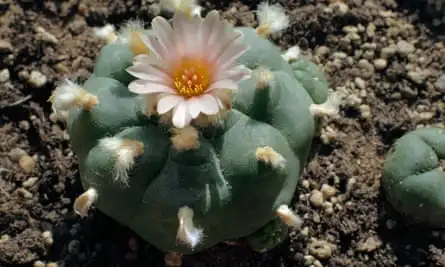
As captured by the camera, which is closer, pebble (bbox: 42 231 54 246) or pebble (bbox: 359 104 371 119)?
pebble (bbox: 42 231 54 246)

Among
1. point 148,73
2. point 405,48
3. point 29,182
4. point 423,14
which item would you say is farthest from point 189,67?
point 423,14

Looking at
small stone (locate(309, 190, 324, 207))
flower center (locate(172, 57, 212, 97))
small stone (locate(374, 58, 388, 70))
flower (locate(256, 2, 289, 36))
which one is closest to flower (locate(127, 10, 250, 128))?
flower center (locate(172, 57, 212, 97))

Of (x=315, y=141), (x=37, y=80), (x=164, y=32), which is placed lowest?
(x=315, y=141)

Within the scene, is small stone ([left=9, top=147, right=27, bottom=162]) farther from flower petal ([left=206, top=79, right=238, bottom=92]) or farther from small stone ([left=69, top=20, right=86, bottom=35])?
flower petal ([left=206, top=79, right=238, bottom=92])

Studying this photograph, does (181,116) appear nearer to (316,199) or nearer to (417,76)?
(316,199)

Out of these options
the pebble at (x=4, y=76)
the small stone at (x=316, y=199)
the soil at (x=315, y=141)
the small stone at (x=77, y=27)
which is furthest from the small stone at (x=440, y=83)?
the pebble at (x=4, y=76)

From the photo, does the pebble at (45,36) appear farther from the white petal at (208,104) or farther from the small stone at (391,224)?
the small stone at (391,224)

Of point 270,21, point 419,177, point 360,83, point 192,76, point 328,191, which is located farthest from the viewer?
point 360,83

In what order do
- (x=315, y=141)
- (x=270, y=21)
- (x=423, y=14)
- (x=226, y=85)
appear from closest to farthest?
1. (x=226, y=85)
2. (x=270, y=21)
3. (x=315, y=141)
4. (x=423, y=14)
